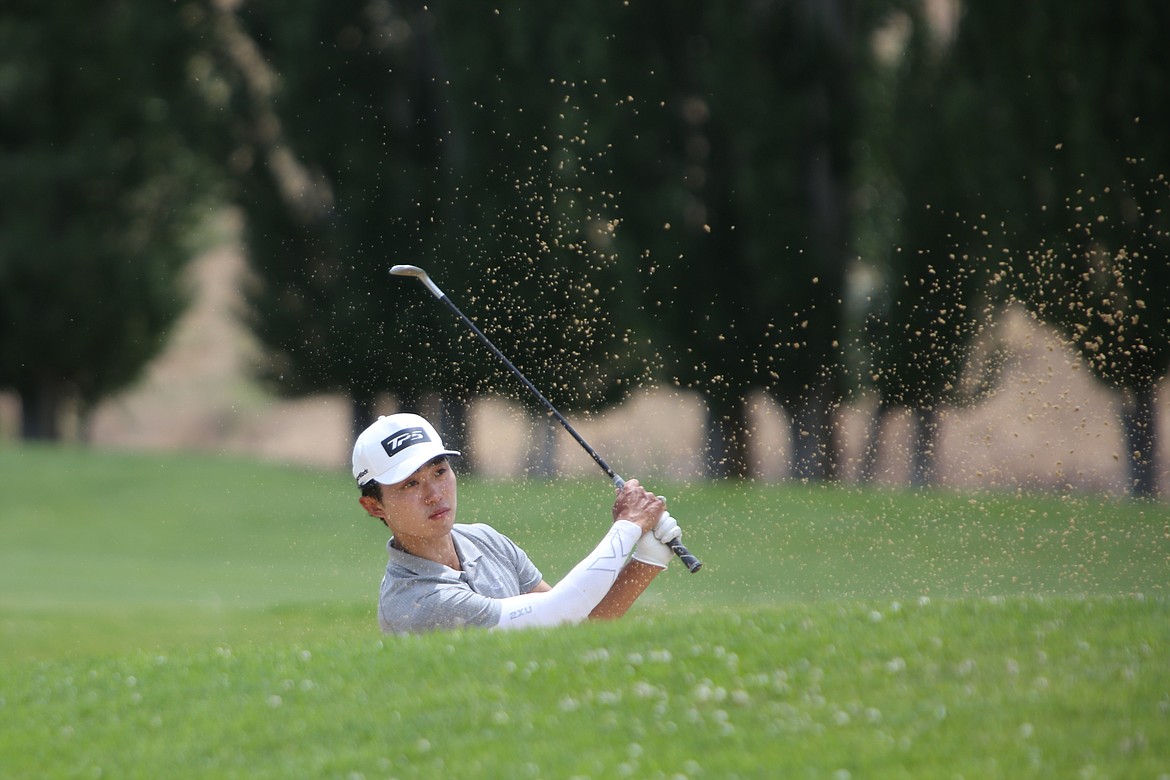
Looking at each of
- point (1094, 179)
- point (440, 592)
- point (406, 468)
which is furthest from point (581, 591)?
point (1094, 179)

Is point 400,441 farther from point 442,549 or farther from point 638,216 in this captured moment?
point 638,216

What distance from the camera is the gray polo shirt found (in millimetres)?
6172

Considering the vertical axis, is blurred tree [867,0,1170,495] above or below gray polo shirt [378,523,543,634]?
above

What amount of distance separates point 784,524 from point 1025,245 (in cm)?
445

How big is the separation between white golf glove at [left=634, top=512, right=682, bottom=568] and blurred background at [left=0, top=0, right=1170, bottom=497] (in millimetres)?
10826

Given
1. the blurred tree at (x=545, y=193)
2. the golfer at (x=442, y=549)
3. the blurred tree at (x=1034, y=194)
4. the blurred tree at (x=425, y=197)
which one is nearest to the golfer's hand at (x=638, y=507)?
the golfer at (x=442, y=549)

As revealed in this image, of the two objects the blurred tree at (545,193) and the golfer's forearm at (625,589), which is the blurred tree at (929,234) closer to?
the blurred tree at (545,193)

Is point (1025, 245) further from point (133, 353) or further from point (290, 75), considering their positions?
point (133, 353)

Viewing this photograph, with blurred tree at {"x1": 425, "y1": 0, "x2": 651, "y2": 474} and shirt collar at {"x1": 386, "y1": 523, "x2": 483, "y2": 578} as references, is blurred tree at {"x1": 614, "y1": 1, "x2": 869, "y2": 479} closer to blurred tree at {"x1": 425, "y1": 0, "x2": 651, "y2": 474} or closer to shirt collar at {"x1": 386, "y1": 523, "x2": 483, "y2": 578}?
blurred tree at {"x1": 425, "y1": 0, "x2": 651, "y2": 474}

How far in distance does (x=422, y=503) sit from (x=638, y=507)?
0.85 metres

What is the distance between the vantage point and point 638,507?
6.22 meters

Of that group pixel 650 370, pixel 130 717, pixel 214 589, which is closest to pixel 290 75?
pixel 650 370

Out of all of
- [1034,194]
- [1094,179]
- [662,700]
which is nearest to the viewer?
[662,700]

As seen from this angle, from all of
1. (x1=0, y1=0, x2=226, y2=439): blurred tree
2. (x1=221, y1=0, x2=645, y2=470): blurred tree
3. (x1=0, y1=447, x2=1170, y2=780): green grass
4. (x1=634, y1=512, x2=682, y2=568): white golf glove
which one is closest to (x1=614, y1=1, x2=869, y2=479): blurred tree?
(x1=221, y1=0, x2=645, y2=470): blurred tree
